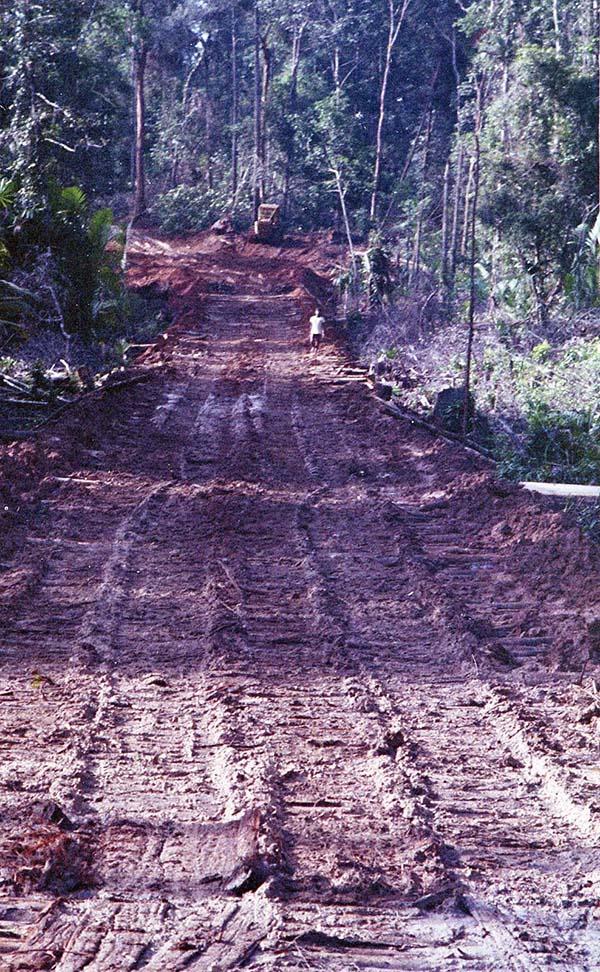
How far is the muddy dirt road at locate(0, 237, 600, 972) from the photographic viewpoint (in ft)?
11.4

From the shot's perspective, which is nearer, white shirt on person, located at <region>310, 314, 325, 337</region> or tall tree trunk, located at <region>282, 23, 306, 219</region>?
white shirt on person, located at <region>310, 314, 325, 337</region>

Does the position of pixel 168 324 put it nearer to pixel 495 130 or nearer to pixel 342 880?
pixel 495 130

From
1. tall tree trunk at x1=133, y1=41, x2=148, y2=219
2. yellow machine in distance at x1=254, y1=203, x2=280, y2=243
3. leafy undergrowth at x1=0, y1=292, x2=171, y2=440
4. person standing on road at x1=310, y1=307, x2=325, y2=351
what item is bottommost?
person standing on road at x1=310, y1=307, x2=325, y2=351

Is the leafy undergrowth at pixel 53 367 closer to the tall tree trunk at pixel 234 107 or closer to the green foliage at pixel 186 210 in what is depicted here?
the green foliage at pixel 186 210

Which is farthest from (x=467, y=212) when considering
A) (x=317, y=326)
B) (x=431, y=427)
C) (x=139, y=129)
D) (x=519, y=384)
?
(x=139, y=129)

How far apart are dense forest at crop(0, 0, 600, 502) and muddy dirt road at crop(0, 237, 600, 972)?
3255 mm

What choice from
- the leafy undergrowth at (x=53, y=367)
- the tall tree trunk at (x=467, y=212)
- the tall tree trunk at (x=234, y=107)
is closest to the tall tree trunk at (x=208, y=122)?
the tall tree trunk at (x=234, y=107)

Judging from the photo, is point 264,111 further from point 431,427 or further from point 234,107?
point 431,427

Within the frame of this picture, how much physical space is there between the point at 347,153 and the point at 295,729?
37.9 m

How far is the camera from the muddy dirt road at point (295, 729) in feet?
11.4

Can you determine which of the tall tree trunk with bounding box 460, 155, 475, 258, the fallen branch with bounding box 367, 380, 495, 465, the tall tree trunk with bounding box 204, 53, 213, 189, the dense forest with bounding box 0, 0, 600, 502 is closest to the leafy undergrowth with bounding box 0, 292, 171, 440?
the dense forest with bounding box 0, 0, 600, 502

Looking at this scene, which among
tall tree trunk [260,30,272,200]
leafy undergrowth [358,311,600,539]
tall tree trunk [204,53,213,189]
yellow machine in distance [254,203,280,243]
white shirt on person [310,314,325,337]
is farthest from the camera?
tall tree trunk [204,53,213,189]

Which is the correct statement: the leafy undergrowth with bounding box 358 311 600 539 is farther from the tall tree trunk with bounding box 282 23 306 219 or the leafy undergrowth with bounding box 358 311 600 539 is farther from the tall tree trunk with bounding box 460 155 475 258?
the tall tree trunk with bounding box 282 23 306 219

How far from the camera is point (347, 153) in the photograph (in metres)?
40.5
